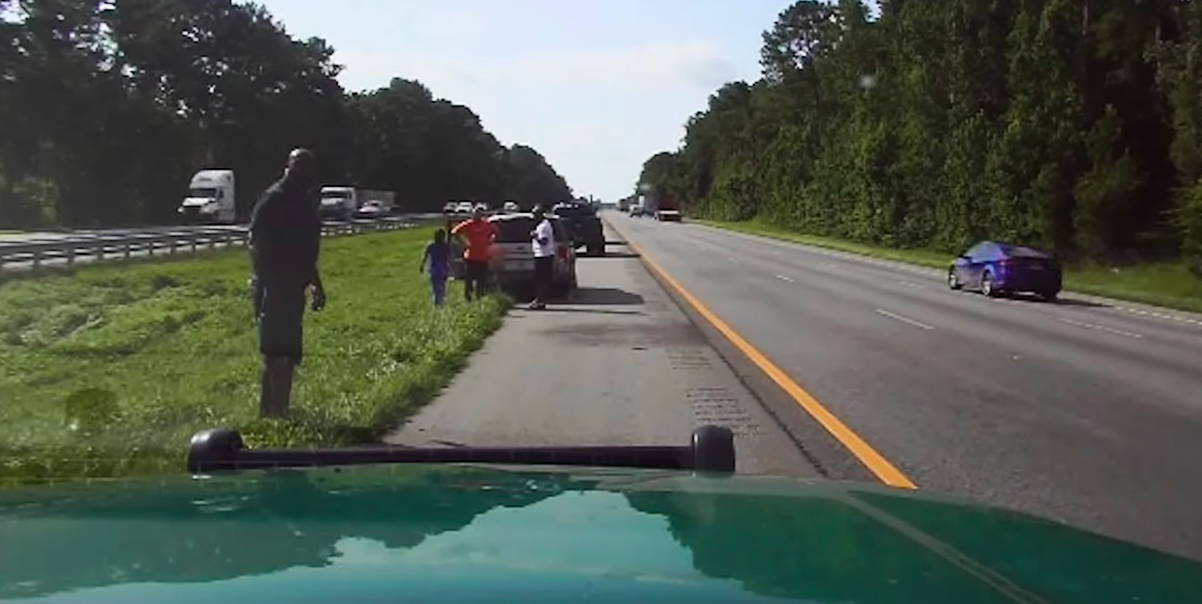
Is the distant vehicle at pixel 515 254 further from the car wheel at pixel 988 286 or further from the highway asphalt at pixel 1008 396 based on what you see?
the car wheel at pixel 988 286

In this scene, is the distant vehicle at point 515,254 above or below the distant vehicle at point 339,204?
above

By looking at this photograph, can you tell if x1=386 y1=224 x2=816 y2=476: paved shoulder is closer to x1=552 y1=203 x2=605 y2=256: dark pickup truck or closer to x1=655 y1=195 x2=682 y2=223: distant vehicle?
x1=552 y1=203 x2=605 y2=256: dark pickup truck

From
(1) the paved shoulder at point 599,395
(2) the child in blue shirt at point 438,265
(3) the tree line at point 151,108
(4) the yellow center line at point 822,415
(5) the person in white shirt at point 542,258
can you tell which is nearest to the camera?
(4) the yellow center line at point 822,415

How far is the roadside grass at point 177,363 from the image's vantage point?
10125 mm

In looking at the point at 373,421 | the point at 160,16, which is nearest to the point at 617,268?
the point at 373,421

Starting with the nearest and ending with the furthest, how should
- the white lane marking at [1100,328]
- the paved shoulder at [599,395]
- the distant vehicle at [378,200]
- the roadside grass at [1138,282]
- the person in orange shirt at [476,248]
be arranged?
the paved shoulder at [599,395], the white lane marking at [1100,328], the person in orange shirt at [476,248], the roadside grass at [1138,282], the distant vehicle at [378,200]

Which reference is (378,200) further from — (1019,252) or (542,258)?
(542,258)

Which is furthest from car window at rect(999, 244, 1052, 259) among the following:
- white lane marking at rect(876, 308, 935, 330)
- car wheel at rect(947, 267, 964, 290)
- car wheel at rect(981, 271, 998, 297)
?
white lane marking at rect(876, 308, 935, 330)

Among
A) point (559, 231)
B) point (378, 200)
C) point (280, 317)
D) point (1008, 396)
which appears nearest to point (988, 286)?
point (559, 231)

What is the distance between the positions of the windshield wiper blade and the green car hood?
0.43m

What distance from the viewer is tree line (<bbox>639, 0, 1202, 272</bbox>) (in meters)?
44.5

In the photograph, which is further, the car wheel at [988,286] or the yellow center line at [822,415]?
the car wheel at [988,286]

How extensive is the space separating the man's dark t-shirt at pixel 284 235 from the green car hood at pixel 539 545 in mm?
5765

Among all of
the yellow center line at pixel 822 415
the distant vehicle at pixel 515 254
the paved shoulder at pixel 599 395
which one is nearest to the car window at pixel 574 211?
the distant vehicle at pixel 515 254
